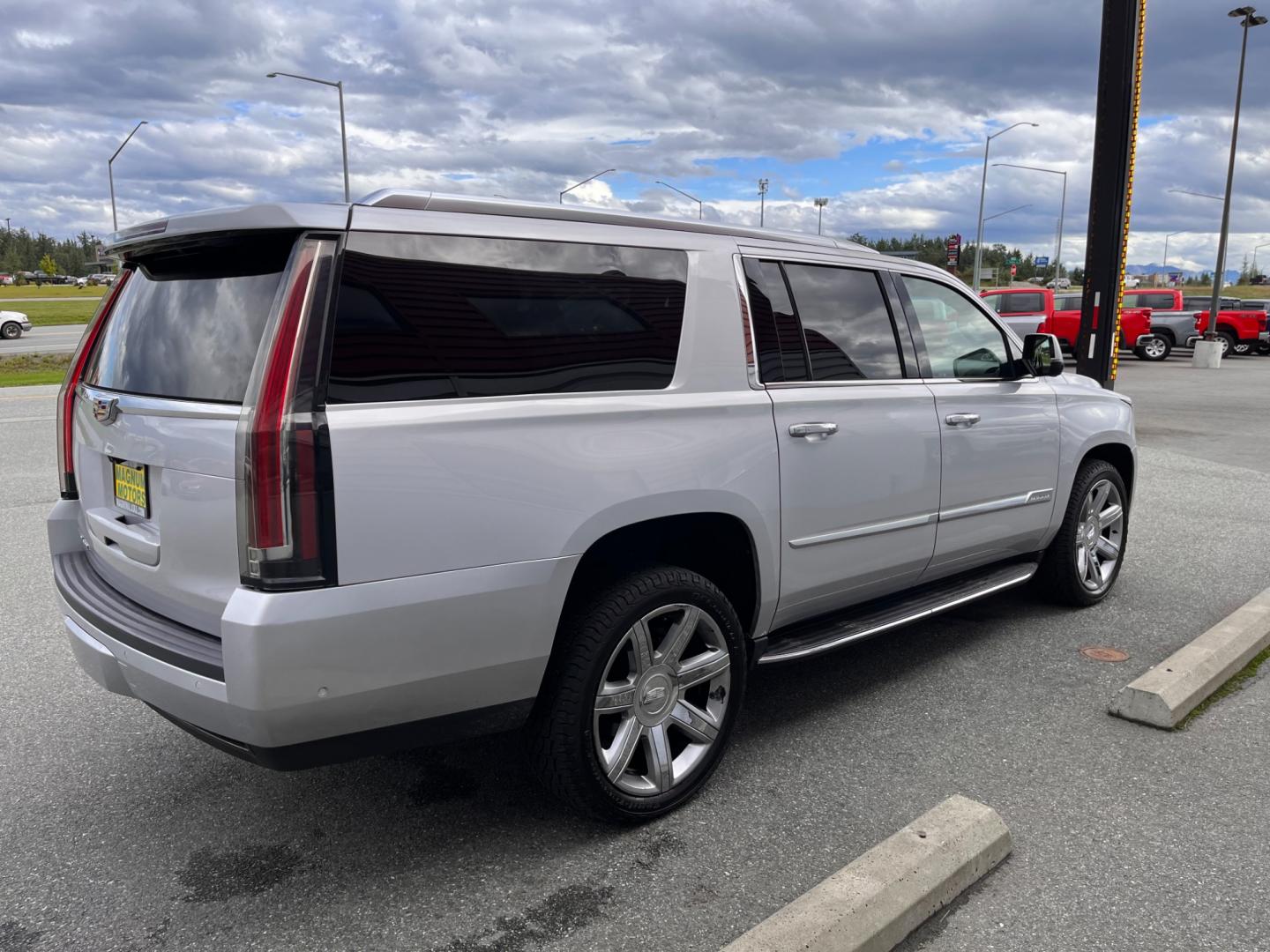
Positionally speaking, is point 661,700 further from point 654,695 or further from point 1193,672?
point 1193,672

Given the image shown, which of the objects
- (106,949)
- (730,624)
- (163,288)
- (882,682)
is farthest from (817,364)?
(106,949)

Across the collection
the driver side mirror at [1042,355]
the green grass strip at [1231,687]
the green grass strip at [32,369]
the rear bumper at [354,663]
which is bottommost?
the green grass strip at [1231,687]

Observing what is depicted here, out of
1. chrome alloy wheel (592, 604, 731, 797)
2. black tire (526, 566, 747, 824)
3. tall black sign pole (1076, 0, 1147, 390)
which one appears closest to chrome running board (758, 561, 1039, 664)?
chrome alloy wheel (592, 604, 731, 797)

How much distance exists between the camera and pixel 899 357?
421 cm

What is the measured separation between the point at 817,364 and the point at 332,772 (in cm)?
227

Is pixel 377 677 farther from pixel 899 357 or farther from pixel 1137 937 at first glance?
pixel 899 357

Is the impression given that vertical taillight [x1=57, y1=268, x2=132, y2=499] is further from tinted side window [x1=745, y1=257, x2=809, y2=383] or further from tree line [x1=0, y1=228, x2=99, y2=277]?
tree line [x1=0, y1=228, x2=99, y2=277]

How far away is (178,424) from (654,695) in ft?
5.22

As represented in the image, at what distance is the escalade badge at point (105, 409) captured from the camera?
296 centimetres

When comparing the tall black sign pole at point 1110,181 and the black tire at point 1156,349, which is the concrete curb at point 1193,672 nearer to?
the tall black sign pole at point 1110,181

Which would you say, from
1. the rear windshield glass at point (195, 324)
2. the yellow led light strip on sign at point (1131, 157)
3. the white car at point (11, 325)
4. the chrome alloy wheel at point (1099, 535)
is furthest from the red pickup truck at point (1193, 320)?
the white car at point (11, 325)

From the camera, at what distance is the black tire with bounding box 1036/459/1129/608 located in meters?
5.17

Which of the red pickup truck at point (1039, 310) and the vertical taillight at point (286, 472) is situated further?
the red pickup truck at point (1039, 310)

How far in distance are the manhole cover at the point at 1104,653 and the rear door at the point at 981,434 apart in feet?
1.78
